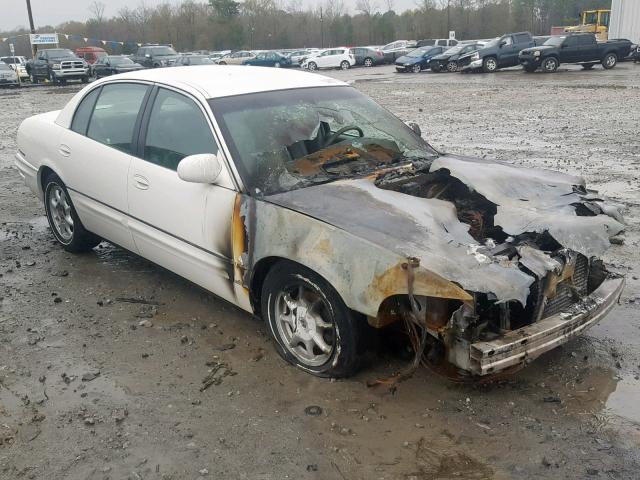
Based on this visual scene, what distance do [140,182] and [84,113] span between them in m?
1.27

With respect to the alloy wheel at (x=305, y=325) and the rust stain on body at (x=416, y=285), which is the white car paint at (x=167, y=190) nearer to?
the alloy wheel at (x=305, y=325)

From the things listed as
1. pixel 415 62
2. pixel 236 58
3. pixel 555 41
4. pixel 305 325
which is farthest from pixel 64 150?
pixel 236 58

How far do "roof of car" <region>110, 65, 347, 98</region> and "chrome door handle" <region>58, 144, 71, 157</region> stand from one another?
757mm

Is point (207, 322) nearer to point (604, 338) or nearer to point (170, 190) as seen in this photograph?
point (170, 190)

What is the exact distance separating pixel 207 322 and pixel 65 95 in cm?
2363

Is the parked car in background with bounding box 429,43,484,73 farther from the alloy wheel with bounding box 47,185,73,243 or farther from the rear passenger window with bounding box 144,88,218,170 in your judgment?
the rear passenger window with bounding box 144,88,218,170

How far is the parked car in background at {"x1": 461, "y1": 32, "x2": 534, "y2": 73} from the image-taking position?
29.5 metres

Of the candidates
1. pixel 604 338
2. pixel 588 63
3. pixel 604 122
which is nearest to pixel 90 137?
pixel 604 338

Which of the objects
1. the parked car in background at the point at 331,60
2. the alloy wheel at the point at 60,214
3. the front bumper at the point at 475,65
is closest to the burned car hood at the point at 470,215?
the alloy wheel at the point at 60,214

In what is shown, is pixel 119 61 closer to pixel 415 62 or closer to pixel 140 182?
pixel 415 62

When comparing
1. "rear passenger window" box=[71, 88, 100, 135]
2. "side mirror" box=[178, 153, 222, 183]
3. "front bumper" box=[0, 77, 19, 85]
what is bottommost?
"front bumper" box=[0, 77, 19, 85]

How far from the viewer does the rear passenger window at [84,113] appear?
503 centimetres

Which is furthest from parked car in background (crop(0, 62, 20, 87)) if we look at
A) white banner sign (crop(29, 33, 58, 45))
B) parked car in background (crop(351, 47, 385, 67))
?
parked car in background (crop(351, 47, 385, 67))

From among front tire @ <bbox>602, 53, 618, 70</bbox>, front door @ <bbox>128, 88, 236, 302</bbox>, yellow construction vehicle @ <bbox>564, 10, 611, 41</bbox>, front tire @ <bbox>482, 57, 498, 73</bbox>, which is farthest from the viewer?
yellow construction vehicle @ <bbox>564, 10, 611, 41</bbox>
